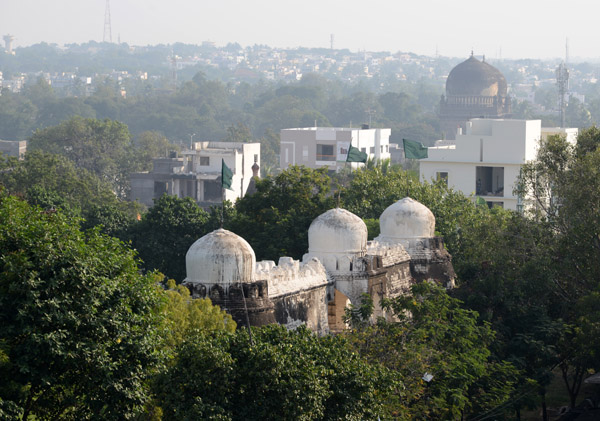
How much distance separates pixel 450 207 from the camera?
46938mm

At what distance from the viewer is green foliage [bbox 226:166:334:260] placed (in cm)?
3900

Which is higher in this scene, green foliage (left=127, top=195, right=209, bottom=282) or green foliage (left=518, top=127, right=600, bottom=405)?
green foliage (left=518, top=127, right=600, bottom=405)

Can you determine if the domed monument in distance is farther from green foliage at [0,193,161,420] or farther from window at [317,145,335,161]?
green foliage at [0,193,161,420]

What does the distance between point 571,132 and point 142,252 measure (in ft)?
103

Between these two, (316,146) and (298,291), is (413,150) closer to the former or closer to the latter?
(298,291)

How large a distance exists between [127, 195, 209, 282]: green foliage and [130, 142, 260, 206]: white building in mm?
36284

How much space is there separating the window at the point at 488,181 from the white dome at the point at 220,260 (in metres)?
38.3

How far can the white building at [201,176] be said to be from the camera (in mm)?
87062

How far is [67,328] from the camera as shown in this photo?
66.6 feet

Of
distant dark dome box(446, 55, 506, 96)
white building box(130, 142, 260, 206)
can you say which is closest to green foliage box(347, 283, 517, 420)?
white building box(130, 142, 260, 206)

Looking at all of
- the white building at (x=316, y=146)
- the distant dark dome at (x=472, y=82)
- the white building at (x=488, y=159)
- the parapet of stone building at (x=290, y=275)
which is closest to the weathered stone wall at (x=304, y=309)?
the parapet of stone building at (x=290, y=275)

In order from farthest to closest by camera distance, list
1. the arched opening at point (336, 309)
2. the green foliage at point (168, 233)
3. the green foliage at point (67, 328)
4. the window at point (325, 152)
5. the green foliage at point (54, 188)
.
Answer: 1. the window at point (325, 152)
2. the green foliage at point (54, 188)
3. the green foliage at point (168, 233)
4. the arched opening at point (336, 309)
5. the green foliage at point (67, 328)

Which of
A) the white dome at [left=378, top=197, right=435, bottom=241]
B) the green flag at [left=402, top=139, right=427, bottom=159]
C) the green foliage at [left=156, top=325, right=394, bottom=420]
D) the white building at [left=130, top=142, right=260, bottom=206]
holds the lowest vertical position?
the white building at [left=130, top=142, right=260, bottom=206]

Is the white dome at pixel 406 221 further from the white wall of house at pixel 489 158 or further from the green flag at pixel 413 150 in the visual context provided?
the white wall of house at pixel 489 158
